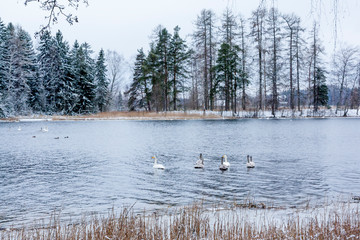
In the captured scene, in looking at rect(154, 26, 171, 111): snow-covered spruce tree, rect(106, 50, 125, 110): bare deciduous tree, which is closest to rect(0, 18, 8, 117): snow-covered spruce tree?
rect(106, 50, 125, 110): bare deciduous tree

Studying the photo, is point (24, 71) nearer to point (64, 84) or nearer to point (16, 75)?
point (16, 75)

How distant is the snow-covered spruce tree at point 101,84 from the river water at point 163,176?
142 feet

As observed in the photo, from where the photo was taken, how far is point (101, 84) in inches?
2633

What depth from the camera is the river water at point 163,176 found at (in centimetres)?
945

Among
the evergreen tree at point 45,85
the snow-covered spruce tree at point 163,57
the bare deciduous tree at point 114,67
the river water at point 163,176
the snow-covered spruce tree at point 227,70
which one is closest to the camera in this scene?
the river water at point 163,176

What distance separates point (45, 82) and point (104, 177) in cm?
5114

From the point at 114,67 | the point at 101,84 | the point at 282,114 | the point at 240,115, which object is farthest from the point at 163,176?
the point at 114,67

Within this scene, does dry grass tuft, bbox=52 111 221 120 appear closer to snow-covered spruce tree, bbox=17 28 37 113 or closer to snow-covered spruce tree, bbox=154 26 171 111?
snow-covered spruce tree, bbox=154 26 171 111

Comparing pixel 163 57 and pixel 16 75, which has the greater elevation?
pixel 163 57

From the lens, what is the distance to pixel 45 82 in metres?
58.3

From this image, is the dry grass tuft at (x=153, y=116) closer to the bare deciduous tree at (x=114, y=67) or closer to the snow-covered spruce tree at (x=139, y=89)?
the snow-covered spruce tree at (x=139, y=89)

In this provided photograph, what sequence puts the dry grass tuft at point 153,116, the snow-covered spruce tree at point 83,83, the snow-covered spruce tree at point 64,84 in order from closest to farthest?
the dry grass tuft at point 153,116 → the snow-covered spruce tree at point 64,84 → the snow-covered spruce tree at point 83,83

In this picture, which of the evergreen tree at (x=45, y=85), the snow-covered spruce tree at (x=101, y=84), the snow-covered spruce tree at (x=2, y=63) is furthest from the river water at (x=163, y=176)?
the snow-covered spruce tree at (x=101, y=84)

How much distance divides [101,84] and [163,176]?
56.9 m
